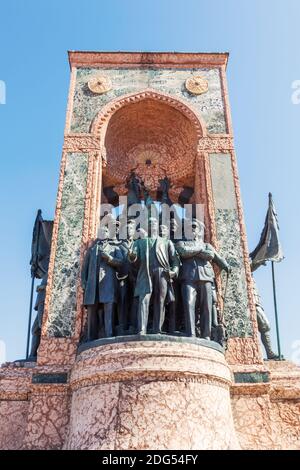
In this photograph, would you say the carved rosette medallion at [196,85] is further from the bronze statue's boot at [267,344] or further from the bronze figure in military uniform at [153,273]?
the bronze statue's boot at [267,344]

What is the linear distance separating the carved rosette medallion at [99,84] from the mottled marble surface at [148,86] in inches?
3.1

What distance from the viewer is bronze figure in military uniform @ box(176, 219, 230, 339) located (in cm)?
662

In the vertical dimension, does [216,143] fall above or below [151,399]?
above

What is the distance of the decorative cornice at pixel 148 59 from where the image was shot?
32.4 feet

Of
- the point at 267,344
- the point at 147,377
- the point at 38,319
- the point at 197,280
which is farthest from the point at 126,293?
the point at 267,344

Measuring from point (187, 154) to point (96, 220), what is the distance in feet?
9.22

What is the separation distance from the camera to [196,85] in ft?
31.3

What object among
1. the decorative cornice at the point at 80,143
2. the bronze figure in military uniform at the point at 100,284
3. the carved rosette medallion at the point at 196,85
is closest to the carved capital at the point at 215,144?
the carved rosette medallion at the point at 196,85

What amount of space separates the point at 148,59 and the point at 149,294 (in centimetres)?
571

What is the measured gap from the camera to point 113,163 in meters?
9.93

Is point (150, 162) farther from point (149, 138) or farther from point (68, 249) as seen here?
point (68, 249)

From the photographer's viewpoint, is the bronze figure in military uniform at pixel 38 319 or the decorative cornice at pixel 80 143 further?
the decorative cornice at pixel 80 143

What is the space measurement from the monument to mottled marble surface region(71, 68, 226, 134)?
0.03 m

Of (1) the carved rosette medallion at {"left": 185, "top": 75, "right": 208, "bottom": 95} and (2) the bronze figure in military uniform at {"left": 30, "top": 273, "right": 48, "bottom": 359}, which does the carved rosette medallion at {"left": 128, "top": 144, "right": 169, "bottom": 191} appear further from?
(2) the bronze figure in military uniform at {"left": 30, "top": 273, "right": 48, "bottom": 359}
